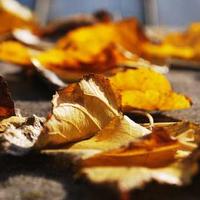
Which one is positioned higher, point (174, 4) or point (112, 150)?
point (112, 150)

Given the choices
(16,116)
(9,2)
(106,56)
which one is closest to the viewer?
(16,116)

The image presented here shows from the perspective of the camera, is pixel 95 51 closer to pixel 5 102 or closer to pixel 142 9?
pixel 5 102

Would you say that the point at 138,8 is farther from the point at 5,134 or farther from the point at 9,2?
the point at 5,134

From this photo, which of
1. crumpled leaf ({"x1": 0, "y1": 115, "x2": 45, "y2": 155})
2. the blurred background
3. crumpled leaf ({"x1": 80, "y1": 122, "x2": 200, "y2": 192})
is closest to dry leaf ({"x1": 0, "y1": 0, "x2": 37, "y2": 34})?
the blurred background

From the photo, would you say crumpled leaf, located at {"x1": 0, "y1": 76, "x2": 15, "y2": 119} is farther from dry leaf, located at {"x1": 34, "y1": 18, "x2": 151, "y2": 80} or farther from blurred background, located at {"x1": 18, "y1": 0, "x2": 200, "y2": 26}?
blurred background, located at {"x1": 18, "y1": 0, "x2": 200, "y2": 26}

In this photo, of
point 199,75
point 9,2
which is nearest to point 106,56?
point 199,75

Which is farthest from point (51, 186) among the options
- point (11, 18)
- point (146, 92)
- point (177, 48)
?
point (11, 18)
